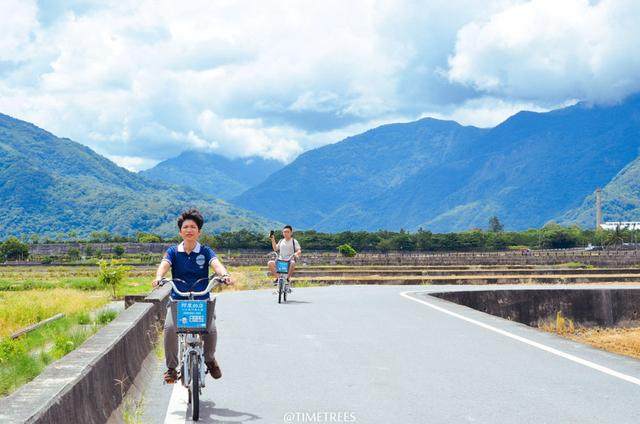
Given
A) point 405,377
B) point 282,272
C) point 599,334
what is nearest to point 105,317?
point 282,272

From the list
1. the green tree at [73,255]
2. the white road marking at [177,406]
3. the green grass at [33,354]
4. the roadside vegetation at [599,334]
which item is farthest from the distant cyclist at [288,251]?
the green tree at [73,255]

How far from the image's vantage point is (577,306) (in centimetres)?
2164

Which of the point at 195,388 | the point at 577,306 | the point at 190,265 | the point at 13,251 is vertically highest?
the point at 13,251

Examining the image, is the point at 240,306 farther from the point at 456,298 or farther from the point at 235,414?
the point at 235,414

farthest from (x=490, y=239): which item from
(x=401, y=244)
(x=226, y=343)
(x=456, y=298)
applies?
(x=226, y=343)

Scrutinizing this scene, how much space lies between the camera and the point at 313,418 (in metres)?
7.07

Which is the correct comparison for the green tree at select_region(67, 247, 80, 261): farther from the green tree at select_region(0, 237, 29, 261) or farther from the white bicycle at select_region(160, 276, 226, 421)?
→ the white bicycle at select_region(160, 276, 226, 421)

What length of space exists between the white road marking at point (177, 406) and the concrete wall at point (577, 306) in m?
14.4

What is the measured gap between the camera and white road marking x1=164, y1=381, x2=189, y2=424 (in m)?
7.22

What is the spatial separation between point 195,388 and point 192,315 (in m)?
0.64

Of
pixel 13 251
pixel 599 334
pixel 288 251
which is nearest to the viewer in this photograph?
pixel 599 334

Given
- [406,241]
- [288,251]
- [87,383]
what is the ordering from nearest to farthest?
[87,383], [288,251], [406,241]

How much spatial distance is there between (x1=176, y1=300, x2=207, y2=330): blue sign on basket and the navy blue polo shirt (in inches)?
16.3

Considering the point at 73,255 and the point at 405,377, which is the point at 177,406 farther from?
the point at 73,255
